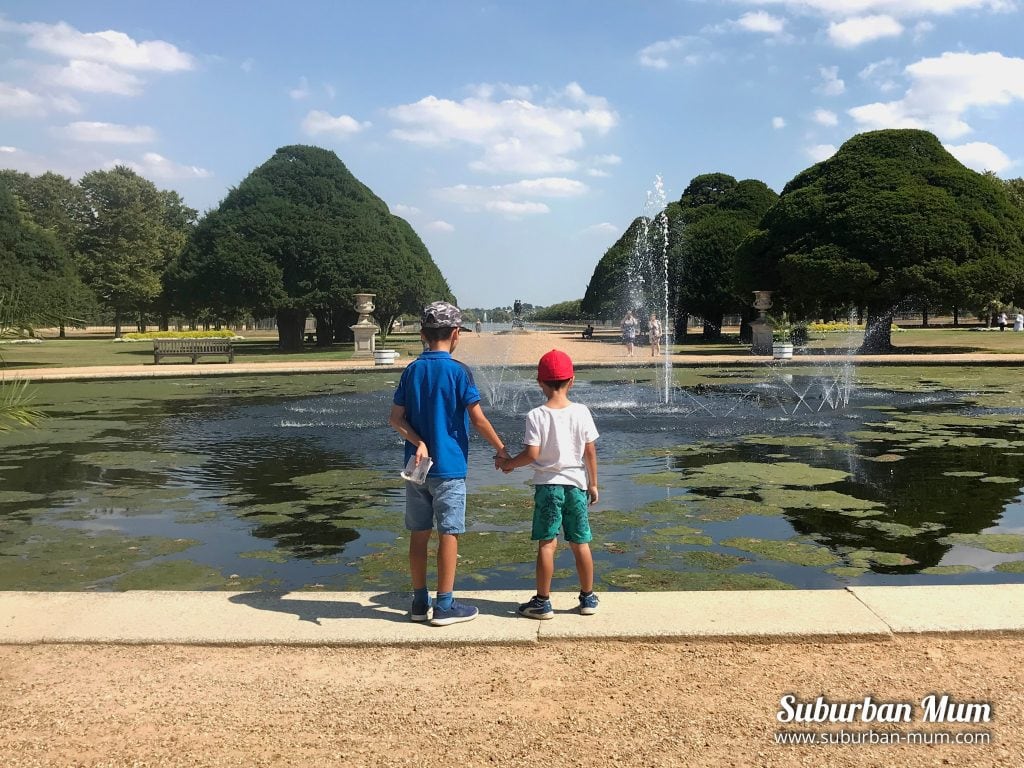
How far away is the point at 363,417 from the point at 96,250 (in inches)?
2498

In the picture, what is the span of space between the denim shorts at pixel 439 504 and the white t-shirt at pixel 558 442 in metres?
0.41

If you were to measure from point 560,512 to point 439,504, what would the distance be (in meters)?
0.61

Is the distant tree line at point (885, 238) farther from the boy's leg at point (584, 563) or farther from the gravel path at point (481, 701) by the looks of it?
the gravel path at point (481, 701)

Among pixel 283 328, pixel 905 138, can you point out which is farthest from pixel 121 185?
pixel 905 138

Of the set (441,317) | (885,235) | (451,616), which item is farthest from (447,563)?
(885,235)

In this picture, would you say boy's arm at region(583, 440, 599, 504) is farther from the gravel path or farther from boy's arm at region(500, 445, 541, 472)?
the gravel path

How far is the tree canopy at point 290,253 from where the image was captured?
4150 centimetres

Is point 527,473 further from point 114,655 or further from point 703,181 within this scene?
point 703,181

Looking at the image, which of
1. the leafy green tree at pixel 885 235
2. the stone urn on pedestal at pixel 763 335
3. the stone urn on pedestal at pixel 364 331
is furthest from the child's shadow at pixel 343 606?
the stone urn on pedestal at pixel 763 335

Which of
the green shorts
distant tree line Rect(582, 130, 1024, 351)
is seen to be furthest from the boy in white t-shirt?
distant tree line Rect(582, 130, 1024, 351)

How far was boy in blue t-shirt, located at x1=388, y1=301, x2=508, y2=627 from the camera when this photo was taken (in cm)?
429

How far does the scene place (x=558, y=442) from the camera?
4348mm

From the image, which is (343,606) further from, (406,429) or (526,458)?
(526,458)

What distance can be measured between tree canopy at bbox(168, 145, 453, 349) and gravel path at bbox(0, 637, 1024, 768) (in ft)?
128
